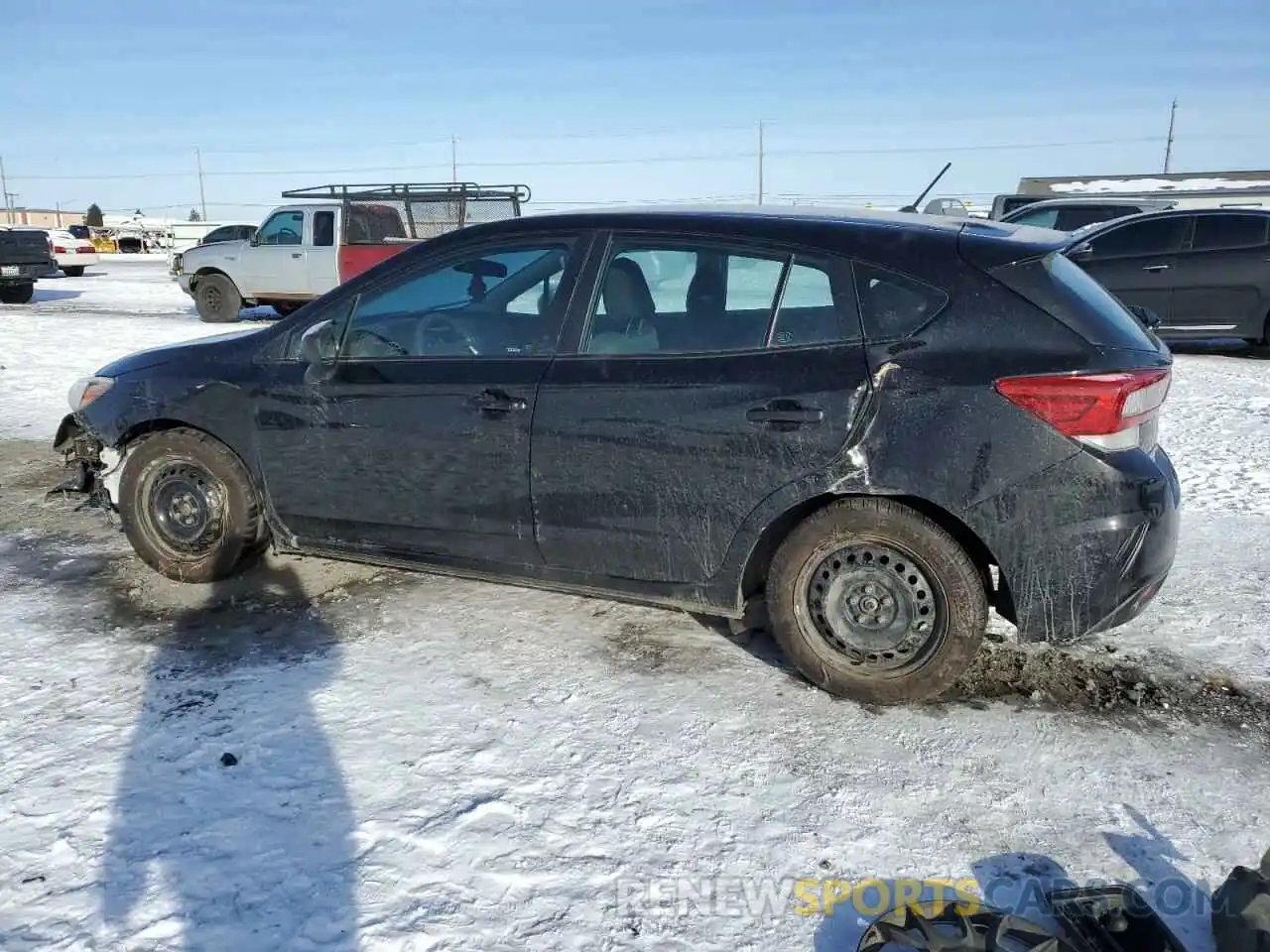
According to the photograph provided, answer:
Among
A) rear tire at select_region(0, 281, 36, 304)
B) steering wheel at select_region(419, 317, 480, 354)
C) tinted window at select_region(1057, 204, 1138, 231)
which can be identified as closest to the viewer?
steering wheel at select_region(419, 317, 480, 354)

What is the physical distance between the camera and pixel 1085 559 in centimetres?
302

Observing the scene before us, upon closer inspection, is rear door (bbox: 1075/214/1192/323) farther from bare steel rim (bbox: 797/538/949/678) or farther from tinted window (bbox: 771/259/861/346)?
bare steel rim (bbox: 797/538/949/678)

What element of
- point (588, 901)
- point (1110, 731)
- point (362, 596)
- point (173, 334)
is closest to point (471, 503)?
point (362, 596)

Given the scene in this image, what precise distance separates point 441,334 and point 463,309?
14 cm

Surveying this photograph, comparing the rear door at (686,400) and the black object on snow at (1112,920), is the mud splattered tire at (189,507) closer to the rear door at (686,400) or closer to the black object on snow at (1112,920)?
the rear door at (686,400)

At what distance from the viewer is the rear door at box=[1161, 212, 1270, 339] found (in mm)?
10477

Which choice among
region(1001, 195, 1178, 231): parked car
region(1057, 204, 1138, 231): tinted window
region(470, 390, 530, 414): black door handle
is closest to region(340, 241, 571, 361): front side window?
region(470, 390, 530, 414): black door handle

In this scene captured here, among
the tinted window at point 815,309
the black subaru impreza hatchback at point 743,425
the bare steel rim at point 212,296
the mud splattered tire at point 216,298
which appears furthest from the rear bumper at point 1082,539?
the bare steel rim at point 212,296

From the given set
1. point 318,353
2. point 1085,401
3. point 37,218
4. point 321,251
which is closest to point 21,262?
point 321,251

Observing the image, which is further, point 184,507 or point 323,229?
point 323,229

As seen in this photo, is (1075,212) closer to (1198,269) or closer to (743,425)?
(1198,269)

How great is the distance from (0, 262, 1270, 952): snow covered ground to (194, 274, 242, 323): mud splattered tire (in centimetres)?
1238

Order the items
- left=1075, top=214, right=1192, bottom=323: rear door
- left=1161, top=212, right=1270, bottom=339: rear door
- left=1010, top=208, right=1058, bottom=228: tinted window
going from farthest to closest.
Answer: left=1010, top=208, right=1058, bottom=228: tinted window < left=1075, top=214, right=1192, bottom=323: rear door < left=1161, top=212, right=1270, bottom=339: rear door

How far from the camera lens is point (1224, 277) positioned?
34.5ft
